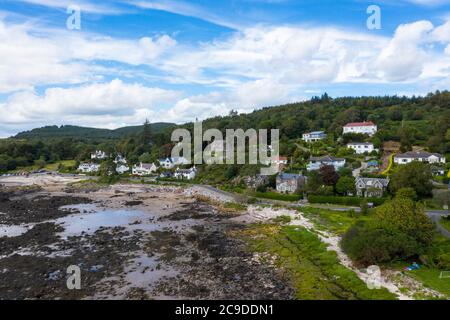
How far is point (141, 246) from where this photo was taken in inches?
1136

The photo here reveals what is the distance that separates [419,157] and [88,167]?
74.4 metres

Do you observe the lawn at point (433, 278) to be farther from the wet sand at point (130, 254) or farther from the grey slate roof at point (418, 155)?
the grey slate roof at point (418, 155)

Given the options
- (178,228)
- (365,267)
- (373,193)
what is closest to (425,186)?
(373,193)

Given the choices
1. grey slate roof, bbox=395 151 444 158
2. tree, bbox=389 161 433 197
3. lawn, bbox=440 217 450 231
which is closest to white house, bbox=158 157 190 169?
grey slate roof, bbox=395 151 444 158

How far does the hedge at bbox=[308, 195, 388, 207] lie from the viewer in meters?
37.4

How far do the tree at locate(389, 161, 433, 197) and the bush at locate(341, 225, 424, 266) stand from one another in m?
16.6

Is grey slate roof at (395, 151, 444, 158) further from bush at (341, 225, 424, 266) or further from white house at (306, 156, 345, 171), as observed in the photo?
bush at (341, 225, 424, 266)

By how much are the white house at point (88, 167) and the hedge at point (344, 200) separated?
213 ft

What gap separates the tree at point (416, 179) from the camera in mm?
37062
